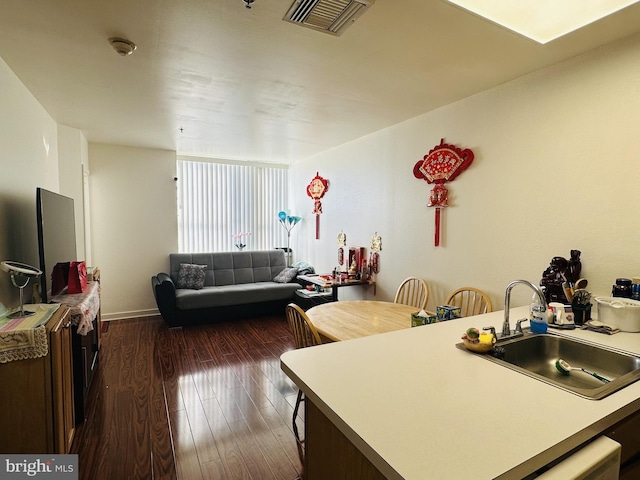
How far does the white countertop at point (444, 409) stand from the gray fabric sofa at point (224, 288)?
3.41m

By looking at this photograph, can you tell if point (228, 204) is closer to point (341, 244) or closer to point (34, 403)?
point (341, 244)

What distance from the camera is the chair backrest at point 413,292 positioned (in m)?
3.21

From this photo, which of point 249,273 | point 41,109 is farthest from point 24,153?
point 249,273

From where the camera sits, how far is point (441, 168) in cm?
306

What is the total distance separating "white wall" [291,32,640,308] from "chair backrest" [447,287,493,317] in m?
0.09

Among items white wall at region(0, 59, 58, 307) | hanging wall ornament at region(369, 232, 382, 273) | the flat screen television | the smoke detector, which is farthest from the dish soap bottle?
white wall at region(0, 59, 58, 307)

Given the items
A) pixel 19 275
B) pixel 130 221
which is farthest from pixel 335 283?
pixel 130 221

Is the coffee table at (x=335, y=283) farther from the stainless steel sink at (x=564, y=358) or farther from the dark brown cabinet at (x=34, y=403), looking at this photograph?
the dark brown cabinet at (x=34, y=403)

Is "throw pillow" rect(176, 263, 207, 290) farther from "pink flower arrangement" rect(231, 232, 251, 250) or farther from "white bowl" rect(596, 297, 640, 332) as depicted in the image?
"white bowl" rect(596, 297, 640, 332)

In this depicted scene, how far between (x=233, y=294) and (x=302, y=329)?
269cm

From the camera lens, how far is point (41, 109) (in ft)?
9.99

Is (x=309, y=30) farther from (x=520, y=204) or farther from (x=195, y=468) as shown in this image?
(x=195, y=468)

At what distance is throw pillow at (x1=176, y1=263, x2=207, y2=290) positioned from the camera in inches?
190

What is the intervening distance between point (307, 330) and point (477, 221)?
1.67 metres
